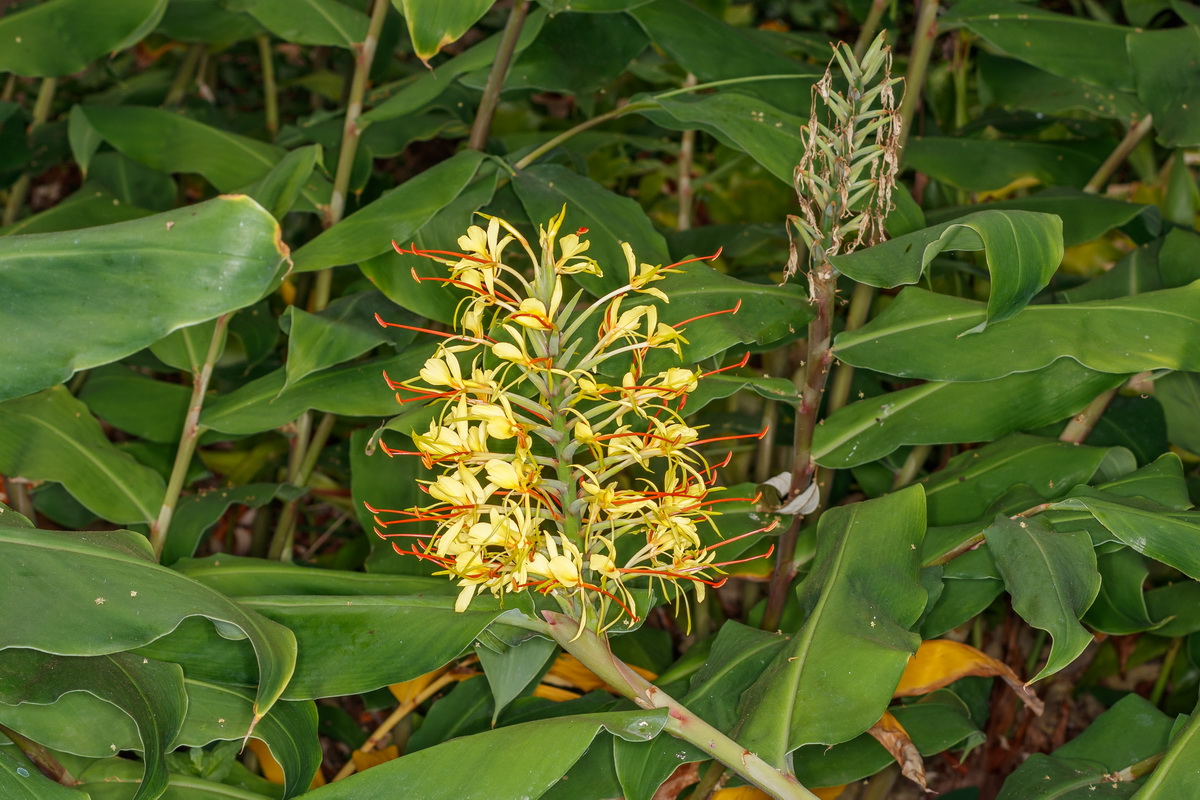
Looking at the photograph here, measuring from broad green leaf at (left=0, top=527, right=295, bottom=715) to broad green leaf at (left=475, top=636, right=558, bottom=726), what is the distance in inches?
7.4

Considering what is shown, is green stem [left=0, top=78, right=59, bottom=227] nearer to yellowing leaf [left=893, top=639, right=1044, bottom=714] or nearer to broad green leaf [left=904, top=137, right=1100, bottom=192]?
broad green leaf [left=904, top=137, right=1100, bottom=192]

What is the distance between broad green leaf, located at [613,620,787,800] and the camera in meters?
0.90

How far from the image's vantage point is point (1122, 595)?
1138mm

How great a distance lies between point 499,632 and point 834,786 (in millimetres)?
467

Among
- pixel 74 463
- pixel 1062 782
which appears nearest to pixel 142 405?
pixel 74 463

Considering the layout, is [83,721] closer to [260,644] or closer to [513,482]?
[260,644]

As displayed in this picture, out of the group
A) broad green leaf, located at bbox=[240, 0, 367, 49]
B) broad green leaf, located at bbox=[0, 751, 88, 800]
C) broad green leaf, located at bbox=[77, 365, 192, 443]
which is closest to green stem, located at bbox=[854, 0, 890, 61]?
broad green leaf, located at bbox=[240, 0, 367, 49]

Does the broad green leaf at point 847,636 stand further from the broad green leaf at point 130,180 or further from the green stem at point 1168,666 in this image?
the broad green leaf at point 130,180

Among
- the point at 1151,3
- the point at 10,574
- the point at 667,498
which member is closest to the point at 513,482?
the point at 667,498

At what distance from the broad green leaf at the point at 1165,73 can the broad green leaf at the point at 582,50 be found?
66cm

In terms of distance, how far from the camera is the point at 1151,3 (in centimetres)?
165

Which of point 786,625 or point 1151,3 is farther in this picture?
point 1151,3

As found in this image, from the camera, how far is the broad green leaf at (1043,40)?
4.43 feet

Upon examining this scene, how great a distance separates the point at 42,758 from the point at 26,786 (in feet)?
0.53
